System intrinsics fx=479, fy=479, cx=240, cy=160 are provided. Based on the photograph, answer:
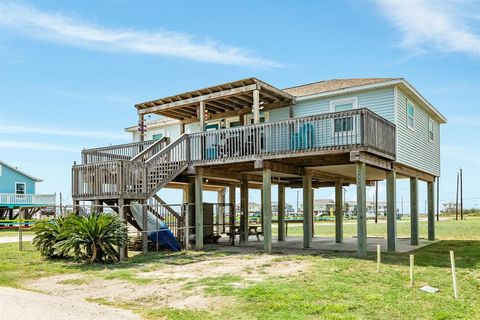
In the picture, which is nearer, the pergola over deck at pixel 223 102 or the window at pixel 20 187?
the pergola over deck at pixel 223 102

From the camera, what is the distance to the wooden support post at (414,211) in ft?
65.8

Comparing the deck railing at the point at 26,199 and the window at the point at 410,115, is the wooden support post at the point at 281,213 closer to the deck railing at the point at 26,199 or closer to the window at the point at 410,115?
the window at the point at 410,115

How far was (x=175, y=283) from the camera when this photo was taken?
1031 cm

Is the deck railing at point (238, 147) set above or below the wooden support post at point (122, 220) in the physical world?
above

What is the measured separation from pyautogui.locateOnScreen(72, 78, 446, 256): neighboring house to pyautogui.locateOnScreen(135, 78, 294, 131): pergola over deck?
0.13ft

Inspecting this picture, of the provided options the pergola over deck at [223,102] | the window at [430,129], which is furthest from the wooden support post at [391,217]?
the window at [430,129]

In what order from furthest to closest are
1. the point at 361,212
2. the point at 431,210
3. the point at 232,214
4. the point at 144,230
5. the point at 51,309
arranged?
the point at 431,210 < the point at 232,214 < the point at 144,230 < the point at 361,212 < the point at 51,309

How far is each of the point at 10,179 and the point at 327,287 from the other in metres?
42.1

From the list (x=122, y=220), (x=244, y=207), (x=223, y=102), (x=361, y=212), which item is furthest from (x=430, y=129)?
(x=122, y=220)

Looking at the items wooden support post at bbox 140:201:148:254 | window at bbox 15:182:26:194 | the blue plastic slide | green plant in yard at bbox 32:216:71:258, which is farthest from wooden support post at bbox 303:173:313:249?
window at bbox 15:182:26:194

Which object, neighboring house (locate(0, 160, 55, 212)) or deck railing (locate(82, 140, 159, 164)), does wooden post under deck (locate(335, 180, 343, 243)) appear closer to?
deck railing (locate(82, 140, 159, 164))

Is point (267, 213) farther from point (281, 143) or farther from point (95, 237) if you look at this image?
point (95, 237)

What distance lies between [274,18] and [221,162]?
5.92 meters

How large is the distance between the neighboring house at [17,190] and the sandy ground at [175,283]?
33047 millimetres
